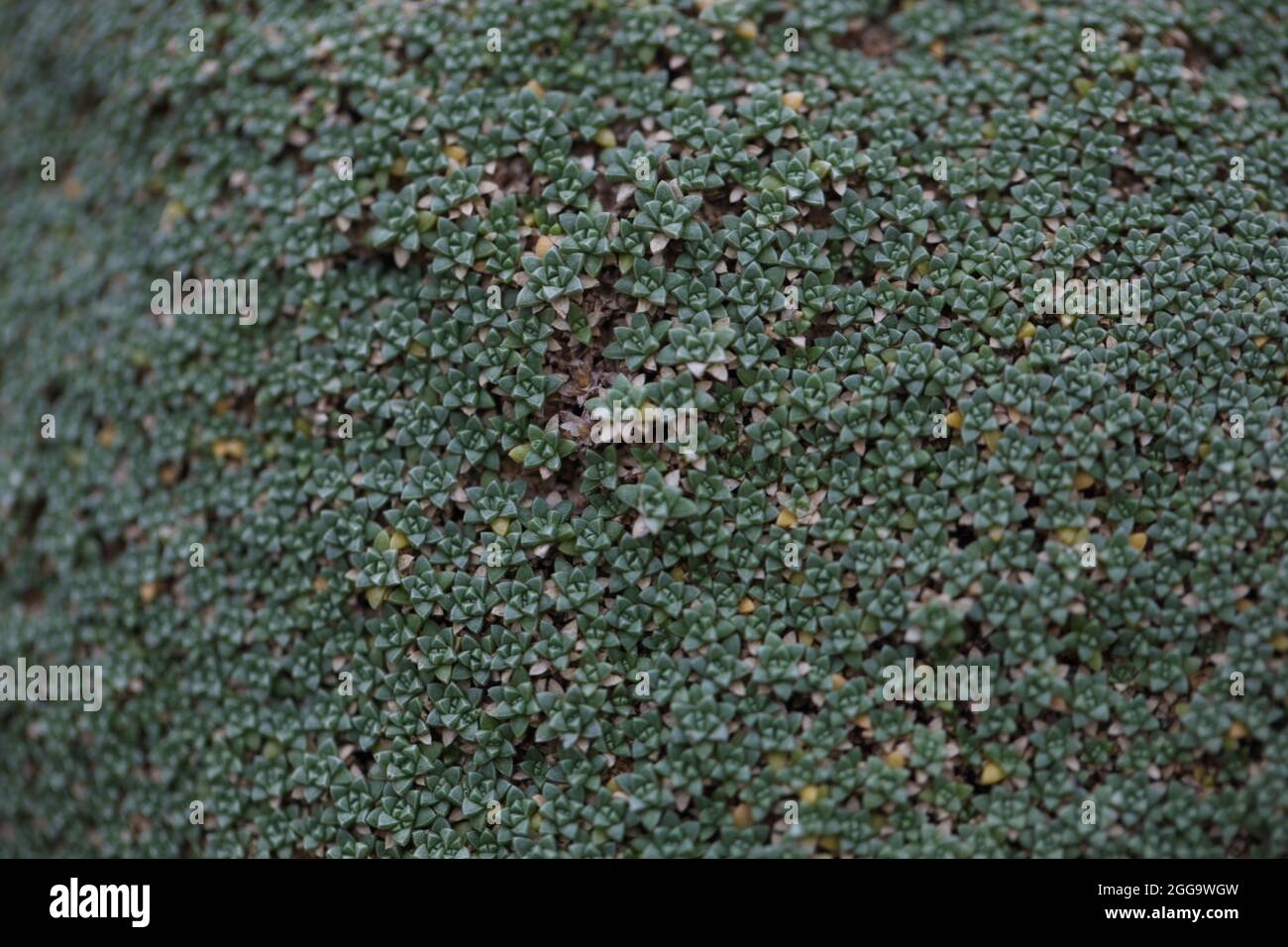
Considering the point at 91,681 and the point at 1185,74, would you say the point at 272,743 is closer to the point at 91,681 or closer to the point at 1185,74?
the point at 91,681

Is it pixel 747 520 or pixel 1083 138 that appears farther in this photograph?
pixel 1083 138

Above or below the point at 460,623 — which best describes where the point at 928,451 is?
above

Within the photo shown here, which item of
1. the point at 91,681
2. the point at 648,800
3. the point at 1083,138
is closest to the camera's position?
the point at 648,800
